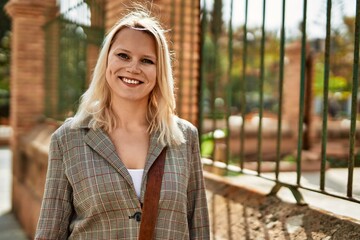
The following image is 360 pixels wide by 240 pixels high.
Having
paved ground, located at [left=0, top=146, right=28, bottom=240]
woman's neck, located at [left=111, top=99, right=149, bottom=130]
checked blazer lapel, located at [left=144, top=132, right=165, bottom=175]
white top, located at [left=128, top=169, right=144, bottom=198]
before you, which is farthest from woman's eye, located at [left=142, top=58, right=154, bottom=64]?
paved ground, located at [left=0, top=146, right=28, bottom=240]

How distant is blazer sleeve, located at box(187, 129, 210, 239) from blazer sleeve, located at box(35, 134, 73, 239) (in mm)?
570

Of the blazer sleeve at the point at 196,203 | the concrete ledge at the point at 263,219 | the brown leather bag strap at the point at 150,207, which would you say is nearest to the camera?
the brown leather bag strap at the point at 150,207

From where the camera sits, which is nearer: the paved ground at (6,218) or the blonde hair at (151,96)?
the blonde hair at (151,96)

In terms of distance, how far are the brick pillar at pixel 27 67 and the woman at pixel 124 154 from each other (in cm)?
590

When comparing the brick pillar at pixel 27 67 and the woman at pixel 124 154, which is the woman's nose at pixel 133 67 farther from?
the brick pillar at pixel 27 67

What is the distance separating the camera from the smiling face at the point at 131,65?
81.1 inches

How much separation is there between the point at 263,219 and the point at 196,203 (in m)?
0.73

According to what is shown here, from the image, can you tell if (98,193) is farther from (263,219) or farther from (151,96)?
(263,219)

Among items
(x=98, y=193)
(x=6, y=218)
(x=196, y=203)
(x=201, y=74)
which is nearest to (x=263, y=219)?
(x=196, y=203)

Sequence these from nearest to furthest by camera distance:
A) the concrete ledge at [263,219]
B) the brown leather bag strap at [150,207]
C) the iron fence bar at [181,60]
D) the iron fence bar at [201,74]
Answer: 1. the brown leather bag strap at [150,207]
2. the concrete ledge at [263,219]
3. the iron fence bar at [201,74]
4. the iron fence bar at [181,60]

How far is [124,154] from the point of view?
205cm

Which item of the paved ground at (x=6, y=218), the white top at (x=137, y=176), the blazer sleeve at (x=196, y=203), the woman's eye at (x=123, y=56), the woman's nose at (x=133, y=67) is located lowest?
the paved ground at (x=6, y=218)

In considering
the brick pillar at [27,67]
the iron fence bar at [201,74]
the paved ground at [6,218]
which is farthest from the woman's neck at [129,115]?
the brick pillar at [27,67]

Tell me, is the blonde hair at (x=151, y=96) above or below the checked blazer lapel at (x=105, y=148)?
above
